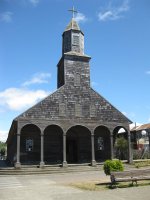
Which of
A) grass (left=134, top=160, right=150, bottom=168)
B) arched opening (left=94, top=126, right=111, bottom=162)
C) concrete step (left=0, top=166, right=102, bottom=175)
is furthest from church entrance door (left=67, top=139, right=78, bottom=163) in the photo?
grass (left=134, top=160, right=150, bottom=168)

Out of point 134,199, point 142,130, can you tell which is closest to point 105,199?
point 134,199

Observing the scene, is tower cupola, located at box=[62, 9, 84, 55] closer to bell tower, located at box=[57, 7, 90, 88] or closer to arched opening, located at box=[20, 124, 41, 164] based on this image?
bell tower, located at box=[57, 7, 90, 88]

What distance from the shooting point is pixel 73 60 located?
34.0 metres

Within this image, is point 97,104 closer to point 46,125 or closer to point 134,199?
point 46,125

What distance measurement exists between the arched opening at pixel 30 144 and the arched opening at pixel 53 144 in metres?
0.88

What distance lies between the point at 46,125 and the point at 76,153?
5557mm

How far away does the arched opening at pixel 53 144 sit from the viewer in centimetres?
3098

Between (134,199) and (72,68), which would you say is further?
(72,68)

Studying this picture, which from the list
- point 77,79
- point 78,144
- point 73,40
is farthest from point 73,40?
point 78,144

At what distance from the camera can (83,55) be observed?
34.5 metres

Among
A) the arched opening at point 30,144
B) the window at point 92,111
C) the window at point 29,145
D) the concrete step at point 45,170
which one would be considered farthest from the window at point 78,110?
the concrete step at point 45,170

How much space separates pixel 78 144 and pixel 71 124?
3107 mm

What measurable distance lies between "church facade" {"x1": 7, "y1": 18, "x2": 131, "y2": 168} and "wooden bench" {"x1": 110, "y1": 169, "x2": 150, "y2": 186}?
46.5 feet

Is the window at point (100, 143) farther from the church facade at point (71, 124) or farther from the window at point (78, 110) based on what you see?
the window at point (78, 110)
